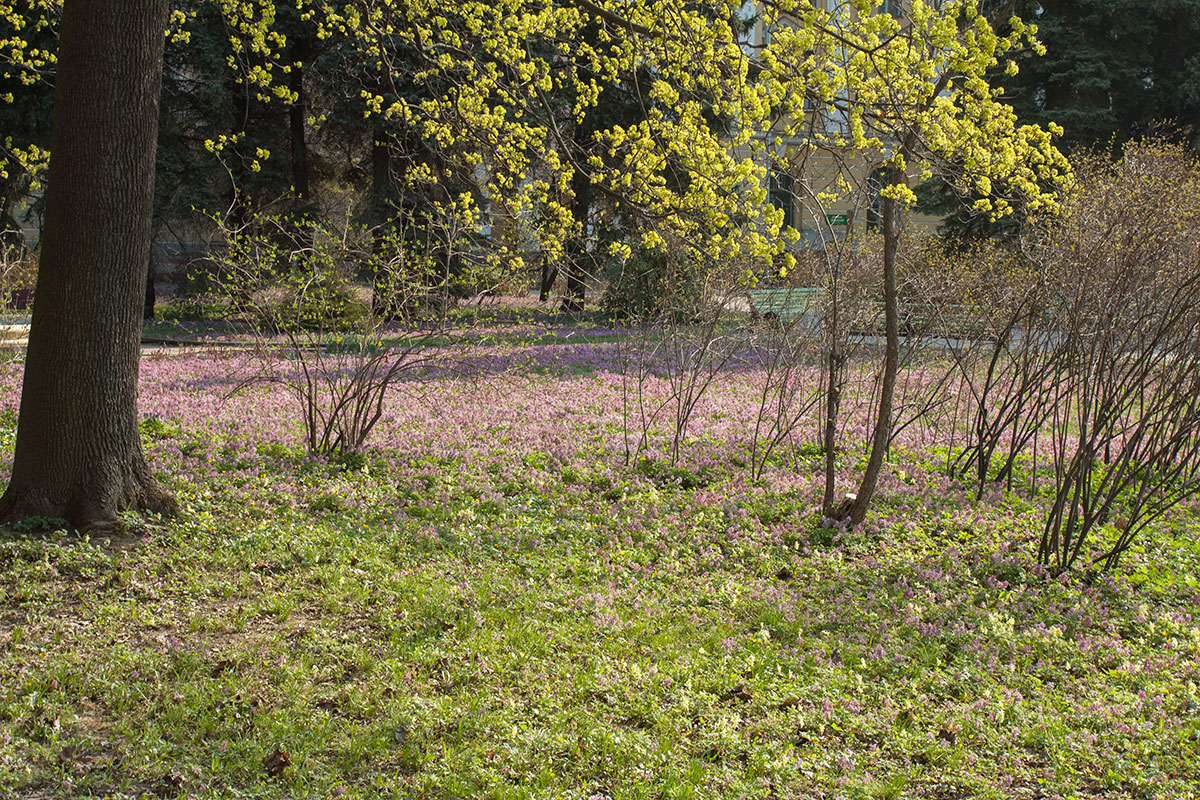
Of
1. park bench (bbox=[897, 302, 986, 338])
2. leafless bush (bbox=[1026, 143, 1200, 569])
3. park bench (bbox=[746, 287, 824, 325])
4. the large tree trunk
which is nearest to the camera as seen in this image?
the large tree trunk

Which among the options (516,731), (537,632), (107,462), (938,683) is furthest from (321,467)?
(938,683)

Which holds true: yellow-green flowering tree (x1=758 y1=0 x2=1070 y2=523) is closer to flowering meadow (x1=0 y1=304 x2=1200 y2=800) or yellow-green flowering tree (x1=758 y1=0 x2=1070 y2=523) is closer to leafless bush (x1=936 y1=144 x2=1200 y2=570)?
leafless bush (x1=936 y1=144 x2=1200 y2=570)

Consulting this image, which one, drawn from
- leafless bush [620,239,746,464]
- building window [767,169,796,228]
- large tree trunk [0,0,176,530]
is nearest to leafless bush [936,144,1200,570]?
building window [767,169,796,228]

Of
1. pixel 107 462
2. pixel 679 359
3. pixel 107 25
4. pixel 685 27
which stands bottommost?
pixel 107 462

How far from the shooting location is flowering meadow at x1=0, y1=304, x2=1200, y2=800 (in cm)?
373

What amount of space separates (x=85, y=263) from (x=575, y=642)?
154 inches

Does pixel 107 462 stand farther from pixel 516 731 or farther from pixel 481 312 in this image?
pixel 481 312

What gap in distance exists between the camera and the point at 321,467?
8141mm

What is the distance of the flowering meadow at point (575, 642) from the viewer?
12.2 ft

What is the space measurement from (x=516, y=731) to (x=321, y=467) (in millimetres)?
4818

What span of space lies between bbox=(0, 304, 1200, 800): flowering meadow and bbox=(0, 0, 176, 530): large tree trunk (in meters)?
0.44

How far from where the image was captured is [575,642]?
196 inches

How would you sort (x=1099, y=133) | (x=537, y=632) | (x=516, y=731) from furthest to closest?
(x=1099, y=133) → (x=537, y=632) → (x=516, y=731)

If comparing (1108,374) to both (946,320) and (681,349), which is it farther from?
(681,349)
